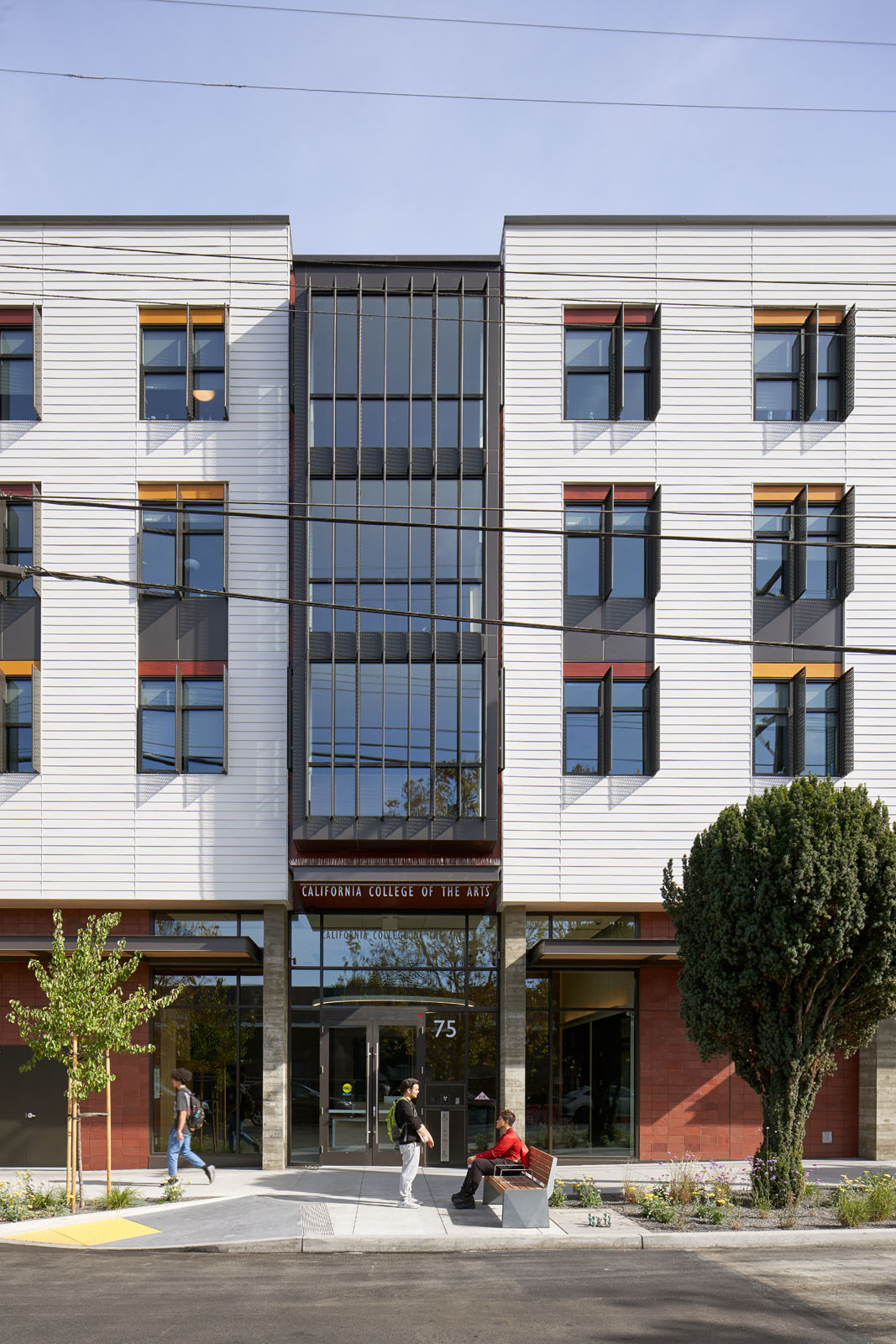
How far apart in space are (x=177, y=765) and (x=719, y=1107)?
36.7 feet

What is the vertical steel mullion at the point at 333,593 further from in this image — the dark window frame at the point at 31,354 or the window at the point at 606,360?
the dark window frame at the point at 31,354

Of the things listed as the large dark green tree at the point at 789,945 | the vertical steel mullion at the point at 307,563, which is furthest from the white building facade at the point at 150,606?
the large dark green tree at the point at 789,945

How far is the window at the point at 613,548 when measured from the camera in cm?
2133

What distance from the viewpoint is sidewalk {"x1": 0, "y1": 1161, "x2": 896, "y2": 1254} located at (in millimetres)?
14203

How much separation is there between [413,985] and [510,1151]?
16.9 ft

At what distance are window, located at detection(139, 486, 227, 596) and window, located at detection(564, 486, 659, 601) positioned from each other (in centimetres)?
621

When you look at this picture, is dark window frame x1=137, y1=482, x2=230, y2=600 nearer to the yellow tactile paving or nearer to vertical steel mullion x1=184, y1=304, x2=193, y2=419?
vertical steel mullion x1=184, y1=304, x2=193, y2=419

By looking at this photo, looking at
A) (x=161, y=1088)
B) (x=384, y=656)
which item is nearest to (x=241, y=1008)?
(x=161, y=1088)

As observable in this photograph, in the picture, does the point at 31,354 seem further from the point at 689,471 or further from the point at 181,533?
the point at 689,471

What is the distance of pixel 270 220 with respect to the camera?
21469mm

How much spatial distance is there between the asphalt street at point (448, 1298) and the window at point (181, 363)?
Result: 1369 cm

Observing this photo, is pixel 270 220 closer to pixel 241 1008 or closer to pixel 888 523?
pixel 888 523

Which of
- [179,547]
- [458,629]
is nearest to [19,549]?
[179,547]

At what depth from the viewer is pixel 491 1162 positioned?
639 inches
